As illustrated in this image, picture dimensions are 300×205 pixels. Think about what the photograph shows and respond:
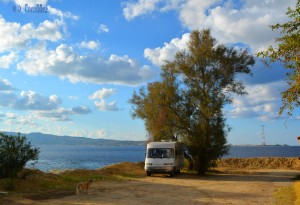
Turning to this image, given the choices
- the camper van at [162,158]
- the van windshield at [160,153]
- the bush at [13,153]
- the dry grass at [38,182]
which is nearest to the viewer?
the dry grass at [38,182]

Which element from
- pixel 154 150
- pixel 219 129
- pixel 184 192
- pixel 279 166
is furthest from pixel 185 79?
pixel 279 166

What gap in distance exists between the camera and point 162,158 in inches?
1169

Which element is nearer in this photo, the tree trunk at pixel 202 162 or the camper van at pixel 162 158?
the camper van at pixel 162 158

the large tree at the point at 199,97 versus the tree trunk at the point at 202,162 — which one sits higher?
the large tree at the point at 199,97

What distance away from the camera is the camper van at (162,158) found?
29469 millimetres

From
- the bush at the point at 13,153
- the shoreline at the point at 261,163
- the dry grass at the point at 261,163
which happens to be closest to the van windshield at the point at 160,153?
the bush at the point at 13,153

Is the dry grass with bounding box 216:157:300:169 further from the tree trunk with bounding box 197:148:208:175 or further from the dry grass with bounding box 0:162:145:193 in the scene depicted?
the dry grass with bounding box 0:162:145:193

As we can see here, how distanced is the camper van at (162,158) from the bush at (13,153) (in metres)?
12.2

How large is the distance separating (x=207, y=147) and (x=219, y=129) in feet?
6.22

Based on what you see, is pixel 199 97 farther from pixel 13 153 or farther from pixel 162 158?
pixel 13 153

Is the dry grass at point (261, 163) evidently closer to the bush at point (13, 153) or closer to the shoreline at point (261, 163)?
the shoreline at point (261, 163)

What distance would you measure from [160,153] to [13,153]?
13.7m

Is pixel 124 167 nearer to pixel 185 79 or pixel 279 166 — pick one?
pixel 185 79

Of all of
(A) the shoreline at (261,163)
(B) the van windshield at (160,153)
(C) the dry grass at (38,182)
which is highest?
(B) the van windshield at (160,153)
